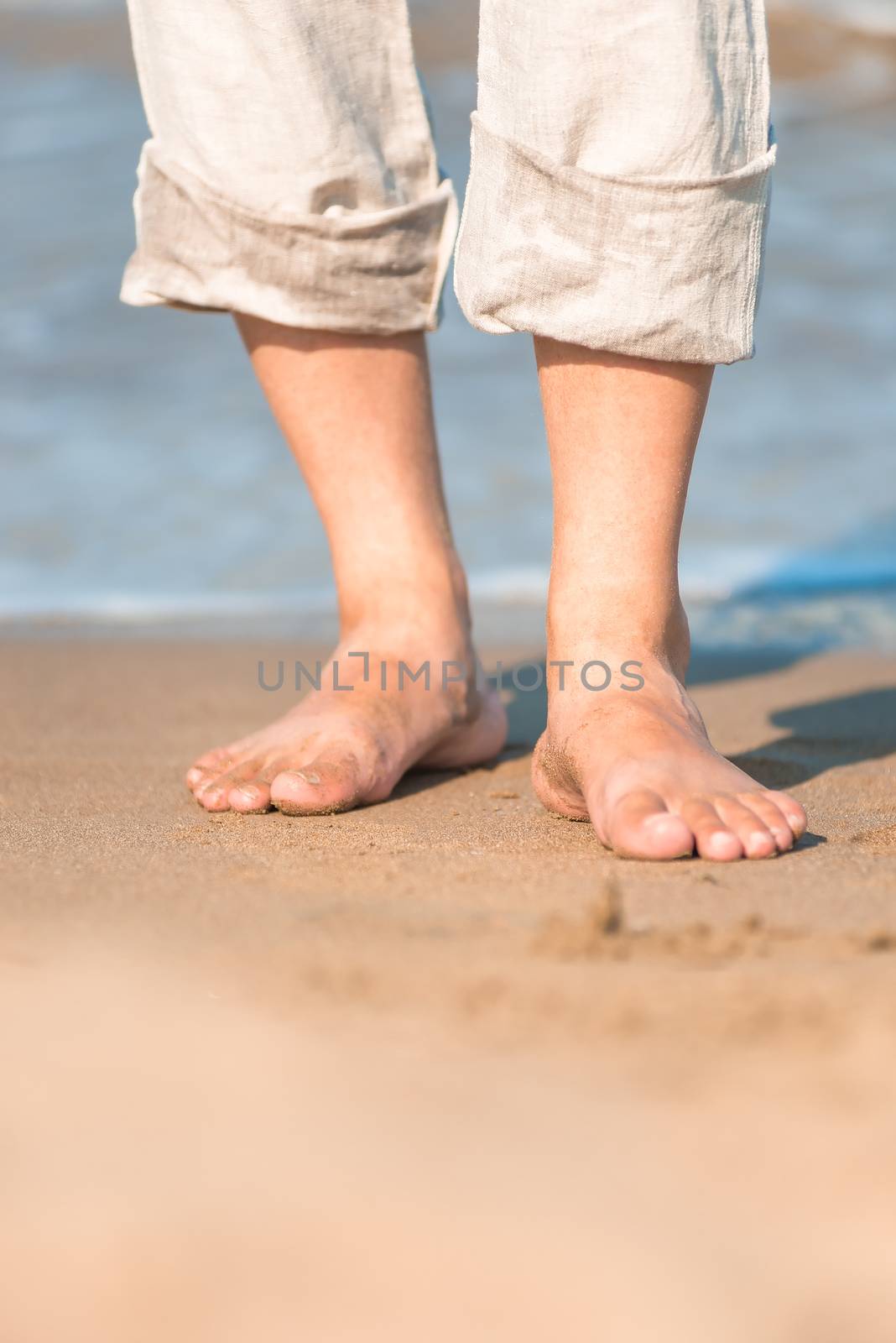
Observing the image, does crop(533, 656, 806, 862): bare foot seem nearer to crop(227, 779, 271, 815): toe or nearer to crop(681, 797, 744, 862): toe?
crop(681, 797, 744, 862): toe

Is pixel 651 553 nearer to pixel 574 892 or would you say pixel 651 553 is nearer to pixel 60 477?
pixel 574 892

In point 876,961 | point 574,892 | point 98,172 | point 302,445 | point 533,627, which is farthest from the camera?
point 98,172

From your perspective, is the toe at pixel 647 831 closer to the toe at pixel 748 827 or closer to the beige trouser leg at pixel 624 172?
the toe at pixel 748 827

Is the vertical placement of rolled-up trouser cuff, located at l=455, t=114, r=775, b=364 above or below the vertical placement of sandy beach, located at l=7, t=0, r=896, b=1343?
above

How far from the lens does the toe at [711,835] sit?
4.00 feet

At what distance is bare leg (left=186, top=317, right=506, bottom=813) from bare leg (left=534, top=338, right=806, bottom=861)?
271 mm

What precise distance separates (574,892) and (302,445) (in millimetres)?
776

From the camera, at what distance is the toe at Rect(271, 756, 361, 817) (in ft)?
4.84

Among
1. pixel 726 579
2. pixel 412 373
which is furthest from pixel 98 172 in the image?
pixel 412 373

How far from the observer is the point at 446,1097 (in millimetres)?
755

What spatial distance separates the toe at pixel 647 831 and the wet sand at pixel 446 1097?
23mm

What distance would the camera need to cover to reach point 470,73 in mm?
7938

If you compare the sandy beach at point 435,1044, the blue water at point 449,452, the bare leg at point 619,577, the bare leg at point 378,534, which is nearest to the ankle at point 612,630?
the bare leg at point 619,577

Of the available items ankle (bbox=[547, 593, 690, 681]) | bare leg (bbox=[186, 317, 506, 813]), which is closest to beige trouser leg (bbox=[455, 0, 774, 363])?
ankle (bbox=[547, 593, 690, 681])
